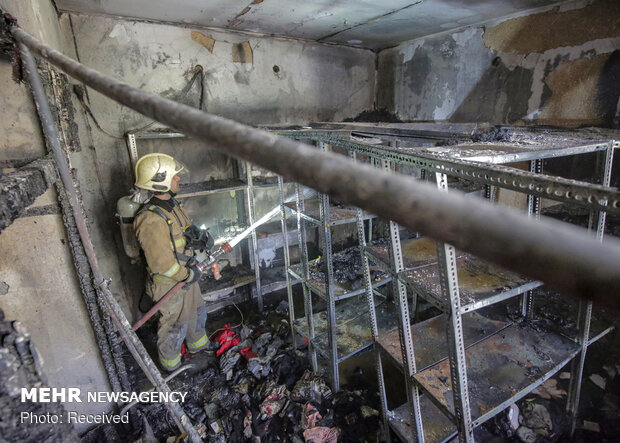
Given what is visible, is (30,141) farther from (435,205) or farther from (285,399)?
(285,399)

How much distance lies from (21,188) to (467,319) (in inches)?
136

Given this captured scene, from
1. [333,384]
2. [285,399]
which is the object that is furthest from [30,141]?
[333,384]

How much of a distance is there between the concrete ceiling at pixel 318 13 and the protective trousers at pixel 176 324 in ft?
10.1

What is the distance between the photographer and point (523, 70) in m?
3.74

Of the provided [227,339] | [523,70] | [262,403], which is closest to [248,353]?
[227,339]

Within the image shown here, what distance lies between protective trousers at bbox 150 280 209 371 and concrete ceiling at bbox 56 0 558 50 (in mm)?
3066

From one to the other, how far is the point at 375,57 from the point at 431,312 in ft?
15.0

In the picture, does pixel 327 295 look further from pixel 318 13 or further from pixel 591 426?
pixel 318 13

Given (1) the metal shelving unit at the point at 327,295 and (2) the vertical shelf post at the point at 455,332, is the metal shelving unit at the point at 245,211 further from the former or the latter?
(2) the vertical shelf post at the point at 455,332

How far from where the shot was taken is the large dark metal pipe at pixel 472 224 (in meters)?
0.26

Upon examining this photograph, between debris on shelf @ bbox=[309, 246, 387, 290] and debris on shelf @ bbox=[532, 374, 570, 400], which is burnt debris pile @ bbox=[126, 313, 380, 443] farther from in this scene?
debris on shelf @ bbox=[532, 374, 570, 400]

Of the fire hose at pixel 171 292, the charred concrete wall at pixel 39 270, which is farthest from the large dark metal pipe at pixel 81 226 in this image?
the fire hose at pixel 171 292

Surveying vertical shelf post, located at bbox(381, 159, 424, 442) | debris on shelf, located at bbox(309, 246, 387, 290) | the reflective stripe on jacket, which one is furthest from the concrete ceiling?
debris on shelf, located at bbox(309, 246, 387, 290)

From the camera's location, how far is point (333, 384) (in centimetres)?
305
